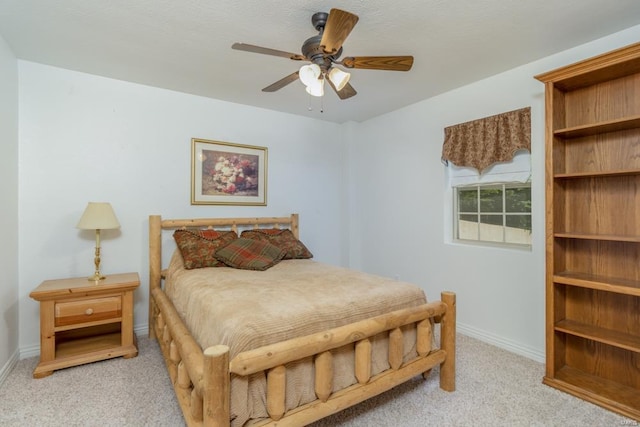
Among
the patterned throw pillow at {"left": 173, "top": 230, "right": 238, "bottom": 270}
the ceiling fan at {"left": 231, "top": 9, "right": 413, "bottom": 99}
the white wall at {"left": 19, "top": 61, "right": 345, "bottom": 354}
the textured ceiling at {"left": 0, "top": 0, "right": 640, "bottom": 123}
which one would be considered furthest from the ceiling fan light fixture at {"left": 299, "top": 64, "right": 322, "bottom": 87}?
the white wall at {"left": 19, "top": 61, "right": 345, "bottom": 354}

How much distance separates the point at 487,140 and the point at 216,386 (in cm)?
286

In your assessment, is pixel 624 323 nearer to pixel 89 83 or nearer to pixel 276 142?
pixel 276 142

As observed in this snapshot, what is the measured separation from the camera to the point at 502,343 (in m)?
2.81

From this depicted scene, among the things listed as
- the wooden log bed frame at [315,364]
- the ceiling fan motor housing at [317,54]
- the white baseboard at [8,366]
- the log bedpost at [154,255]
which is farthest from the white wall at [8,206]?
the ceiling fan motor housing at [317,54]

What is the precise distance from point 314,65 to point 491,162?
1893 mm

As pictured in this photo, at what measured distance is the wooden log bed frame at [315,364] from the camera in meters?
1.29

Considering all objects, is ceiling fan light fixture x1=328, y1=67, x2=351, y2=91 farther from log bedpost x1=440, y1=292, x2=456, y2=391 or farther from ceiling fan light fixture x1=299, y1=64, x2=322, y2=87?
log bedpost x1=440, y1=292, x2=456, y2=391

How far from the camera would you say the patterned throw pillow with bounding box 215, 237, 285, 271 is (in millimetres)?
2830

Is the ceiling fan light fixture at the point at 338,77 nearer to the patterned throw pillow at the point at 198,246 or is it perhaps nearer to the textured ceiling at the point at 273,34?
the textured ceiling at the point at 273,34

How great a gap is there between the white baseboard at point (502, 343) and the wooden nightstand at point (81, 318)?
298 centimetres

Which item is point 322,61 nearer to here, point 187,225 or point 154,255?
point 187,225

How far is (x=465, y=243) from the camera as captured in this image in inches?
127

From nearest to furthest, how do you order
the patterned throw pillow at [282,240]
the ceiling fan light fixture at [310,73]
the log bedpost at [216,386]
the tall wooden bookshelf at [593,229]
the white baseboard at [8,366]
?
the log bedpost at [216,386], the ceiling fan light fixture at [310,73], the tall wooden bookshelf at [593,229], the white baseboard at [8,366], the patterned throw pillow at [282,240]

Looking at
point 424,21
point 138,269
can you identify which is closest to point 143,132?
point 138,269
